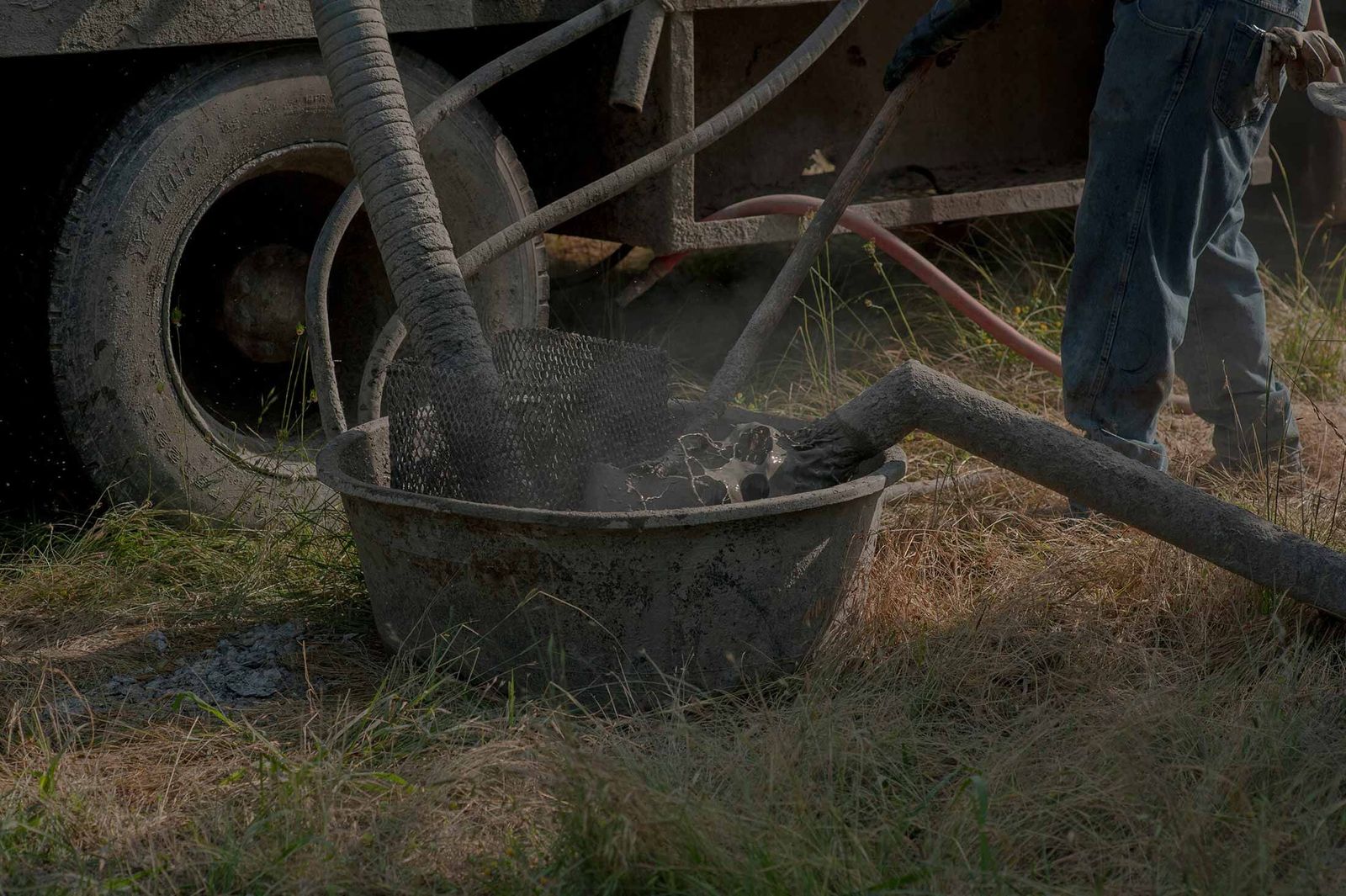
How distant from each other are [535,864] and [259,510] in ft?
4.95

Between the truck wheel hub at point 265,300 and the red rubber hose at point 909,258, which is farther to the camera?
the red rubber hose at point 909,258

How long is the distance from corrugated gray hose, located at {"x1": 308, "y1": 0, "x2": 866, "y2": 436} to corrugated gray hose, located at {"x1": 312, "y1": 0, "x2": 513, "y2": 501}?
0.17 meters

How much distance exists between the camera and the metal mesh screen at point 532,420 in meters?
2.29

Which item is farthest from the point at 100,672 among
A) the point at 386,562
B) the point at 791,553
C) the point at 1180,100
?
the point at 1180,100

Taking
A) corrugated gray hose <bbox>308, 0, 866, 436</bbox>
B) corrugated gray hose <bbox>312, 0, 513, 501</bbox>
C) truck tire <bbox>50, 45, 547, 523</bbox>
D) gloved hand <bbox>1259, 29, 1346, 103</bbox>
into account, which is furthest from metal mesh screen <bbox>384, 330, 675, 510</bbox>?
gloved hand <bbox>1259, 29, 1346, 103</bbox>

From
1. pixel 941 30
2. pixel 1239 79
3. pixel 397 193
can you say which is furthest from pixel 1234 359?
pixel 397 193

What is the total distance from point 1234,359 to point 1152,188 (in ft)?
2.15

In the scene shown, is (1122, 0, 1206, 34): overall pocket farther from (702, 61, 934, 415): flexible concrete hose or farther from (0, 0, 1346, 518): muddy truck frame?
(0, 0, 1346, 518): muddy truck frame

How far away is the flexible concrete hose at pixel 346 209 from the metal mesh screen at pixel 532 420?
0.93ft

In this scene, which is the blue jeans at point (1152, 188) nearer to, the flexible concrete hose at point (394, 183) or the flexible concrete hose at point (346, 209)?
the flexible concrete hose at point (346, 209)

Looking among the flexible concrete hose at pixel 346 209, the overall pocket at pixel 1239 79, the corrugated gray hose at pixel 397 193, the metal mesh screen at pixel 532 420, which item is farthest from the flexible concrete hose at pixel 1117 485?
the flexible concrete hose at pixel 346 209

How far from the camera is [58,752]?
213cm

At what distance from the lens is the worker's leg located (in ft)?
10.1

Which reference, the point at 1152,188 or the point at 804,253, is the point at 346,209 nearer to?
the point at 804,253
